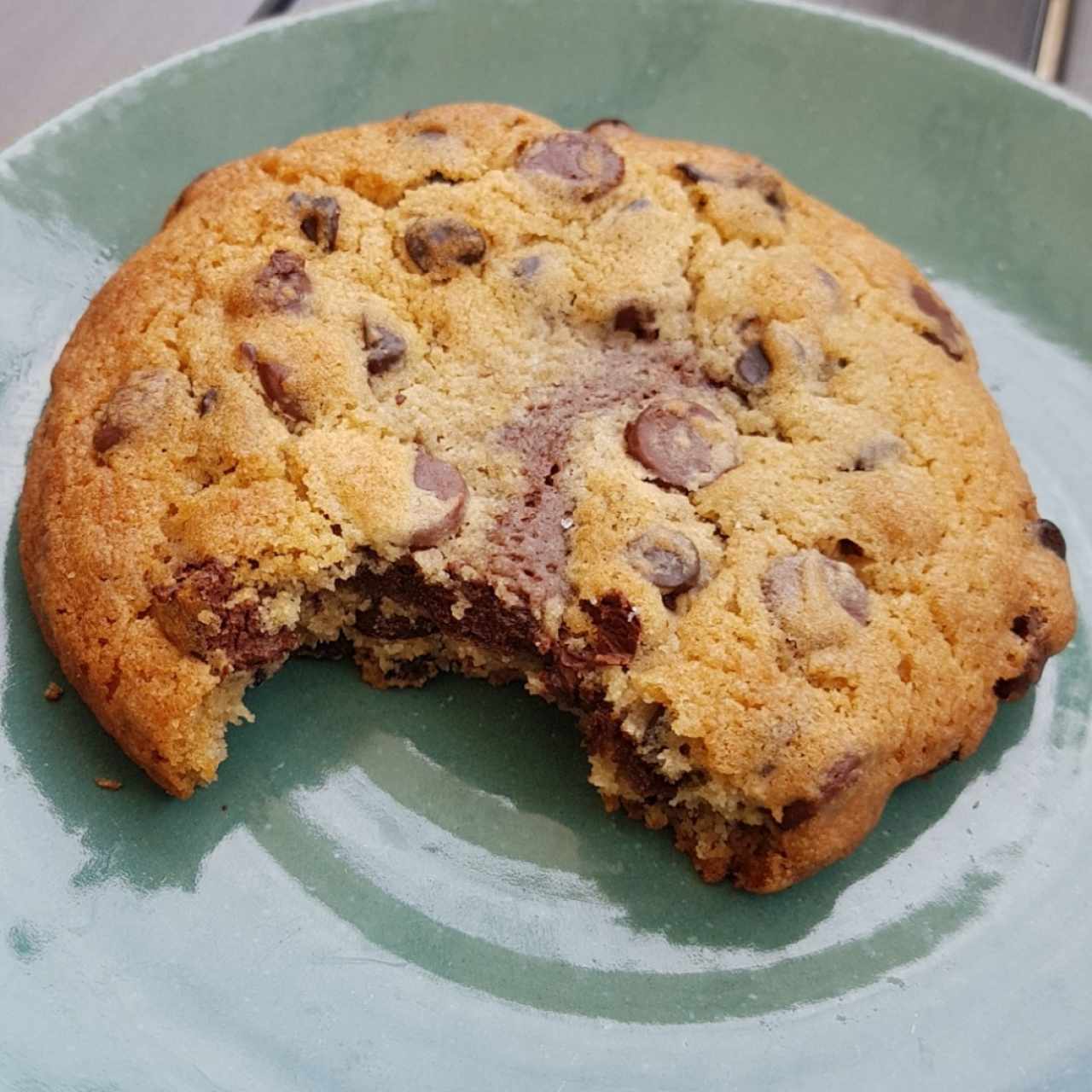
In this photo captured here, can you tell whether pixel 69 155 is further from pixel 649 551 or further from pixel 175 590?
pixel 649 551

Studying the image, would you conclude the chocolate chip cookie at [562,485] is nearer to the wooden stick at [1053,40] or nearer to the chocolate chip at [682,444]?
the chocolate chip at [682,444]

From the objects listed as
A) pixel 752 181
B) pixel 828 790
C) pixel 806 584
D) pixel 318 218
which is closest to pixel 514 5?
pixel 752 181

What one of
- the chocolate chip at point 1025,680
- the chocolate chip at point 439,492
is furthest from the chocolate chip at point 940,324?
the chocolate chip at point 439,492

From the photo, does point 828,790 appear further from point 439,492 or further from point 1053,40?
point 1053,40

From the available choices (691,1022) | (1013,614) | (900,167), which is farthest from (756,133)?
(691,1022)

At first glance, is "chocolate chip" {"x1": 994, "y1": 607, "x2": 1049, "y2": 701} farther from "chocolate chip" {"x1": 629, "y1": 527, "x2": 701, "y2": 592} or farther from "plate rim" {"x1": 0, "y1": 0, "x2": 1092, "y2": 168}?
"plate rim" {"x1": 0, "y1": 0, "x2": 1092, "y2": 168}

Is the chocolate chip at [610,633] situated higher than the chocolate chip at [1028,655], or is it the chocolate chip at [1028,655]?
the chocolate chip at [610,633]

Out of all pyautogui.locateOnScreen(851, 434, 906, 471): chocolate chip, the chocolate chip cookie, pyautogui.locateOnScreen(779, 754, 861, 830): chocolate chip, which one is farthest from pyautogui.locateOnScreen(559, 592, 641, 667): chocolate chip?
pyautogui.locateOnScreen(851, 434, 906, 471): chocolate chip
